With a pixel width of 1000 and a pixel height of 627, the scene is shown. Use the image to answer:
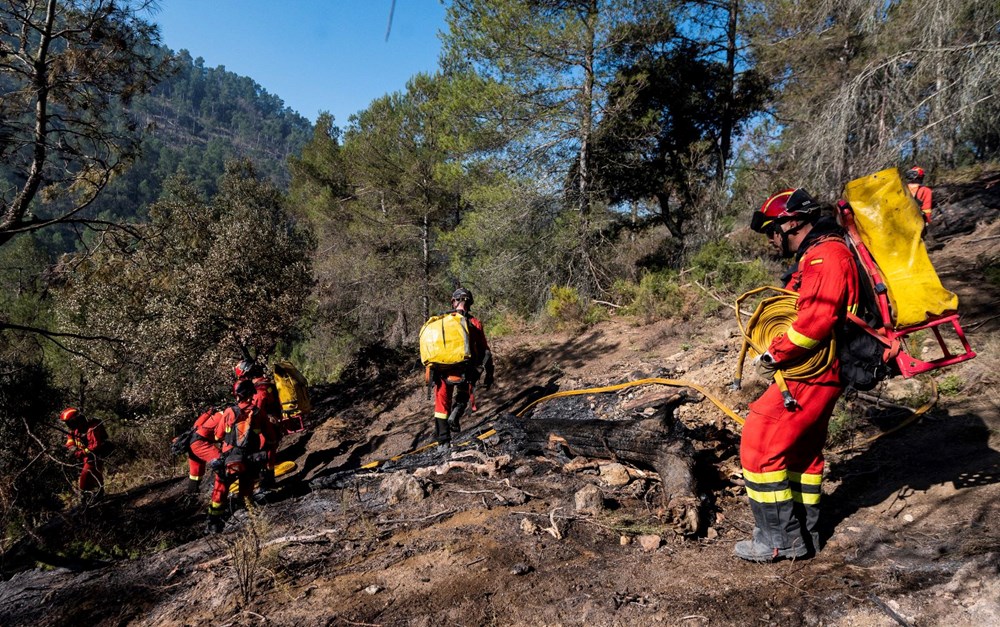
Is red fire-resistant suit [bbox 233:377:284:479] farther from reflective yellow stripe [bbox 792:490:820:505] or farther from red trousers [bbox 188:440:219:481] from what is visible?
reflective yellow stripe [bbox 792:490:820:505]

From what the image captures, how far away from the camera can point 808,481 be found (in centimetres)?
264

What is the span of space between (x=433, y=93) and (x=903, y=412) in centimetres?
1743

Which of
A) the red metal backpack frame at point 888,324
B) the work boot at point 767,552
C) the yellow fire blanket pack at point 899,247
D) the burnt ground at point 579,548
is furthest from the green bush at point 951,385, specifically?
the work boot at point 767,552

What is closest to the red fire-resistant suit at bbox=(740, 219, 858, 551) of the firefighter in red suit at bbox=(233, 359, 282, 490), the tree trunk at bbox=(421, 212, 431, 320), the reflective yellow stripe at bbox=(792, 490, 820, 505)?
the reflective yellow stripe at bbox=(792, 490, 820, 505)

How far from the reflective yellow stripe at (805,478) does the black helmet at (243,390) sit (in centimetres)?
528

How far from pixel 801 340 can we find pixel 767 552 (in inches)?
43.9

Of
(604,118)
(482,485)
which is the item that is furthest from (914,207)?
(604,118)

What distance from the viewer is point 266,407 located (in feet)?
20.5

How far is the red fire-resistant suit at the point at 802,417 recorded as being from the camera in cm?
242

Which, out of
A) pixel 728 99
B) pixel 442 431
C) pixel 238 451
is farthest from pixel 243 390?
pixel 728 99

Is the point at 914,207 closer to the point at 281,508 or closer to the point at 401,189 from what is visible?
the point at 281,508

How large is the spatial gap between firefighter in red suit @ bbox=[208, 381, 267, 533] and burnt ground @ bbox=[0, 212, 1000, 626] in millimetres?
399

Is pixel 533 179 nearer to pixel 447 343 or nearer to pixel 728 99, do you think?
pixel 728 99

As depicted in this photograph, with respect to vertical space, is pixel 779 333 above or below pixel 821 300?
below
